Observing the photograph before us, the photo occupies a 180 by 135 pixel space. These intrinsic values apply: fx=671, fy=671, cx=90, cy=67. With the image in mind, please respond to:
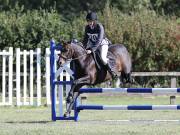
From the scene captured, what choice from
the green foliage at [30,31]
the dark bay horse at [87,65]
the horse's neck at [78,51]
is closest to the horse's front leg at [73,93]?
the dark bay horse at [87,65]

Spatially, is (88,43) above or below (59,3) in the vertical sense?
below

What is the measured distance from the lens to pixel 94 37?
1678cm

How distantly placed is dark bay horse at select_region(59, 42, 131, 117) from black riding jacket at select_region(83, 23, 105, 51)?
0.22 m

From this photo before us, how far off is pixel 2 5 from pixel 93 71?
1211 inches

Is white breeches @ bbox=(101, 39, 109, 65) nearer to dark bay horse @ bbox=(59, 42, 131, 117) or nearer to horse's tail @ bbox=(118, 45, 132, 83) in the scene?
dark bay horse @ bbox=(59, 42, 131, 117)

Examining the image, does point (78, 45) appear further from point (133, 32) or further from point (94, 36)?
point (133, 32)

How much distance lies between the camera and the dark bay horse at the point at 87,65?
16.5 metres

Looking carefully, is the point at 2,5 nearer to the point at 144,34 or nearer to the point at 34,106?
the point at 144,34

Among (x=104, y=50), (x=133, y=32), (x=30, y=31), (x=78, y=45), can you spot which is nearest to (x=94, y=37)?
(x=78, y=45)

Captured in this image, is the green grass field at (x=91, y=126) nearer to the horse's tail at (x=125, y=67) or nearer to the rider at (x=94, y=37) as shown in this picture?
the horse's tail at (x=125, y=67)

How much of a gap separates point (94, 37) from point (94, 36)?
0.03 meters

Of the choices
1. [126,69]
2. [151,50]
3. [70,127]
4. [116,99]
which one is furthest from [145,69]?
[70,127]

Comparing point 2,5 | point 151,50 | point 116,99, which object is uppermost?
point 2,5

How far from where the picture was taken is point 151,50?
1292 inches
